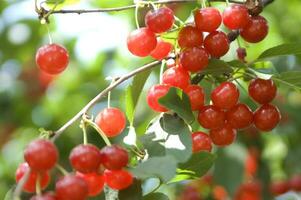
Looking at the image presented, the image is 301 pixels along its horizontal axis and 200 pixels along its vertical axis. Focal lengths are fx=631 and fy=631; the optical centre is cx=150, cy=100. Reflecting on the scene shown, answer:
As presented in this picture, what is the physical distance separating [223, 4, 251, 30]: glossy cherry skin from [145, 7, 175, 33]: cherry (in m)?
0.15

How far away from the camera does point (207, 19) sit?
1.62 meters

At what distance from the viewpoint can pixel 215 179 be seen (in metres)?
3.10

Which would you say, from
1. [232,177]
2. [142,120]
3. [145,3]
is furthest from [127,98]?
[142,120]

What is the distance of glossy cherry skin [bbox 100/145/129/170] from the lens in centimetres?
137

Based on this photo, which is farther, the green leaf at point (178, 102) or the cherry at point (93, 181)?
the green leaf at point (178, 102)

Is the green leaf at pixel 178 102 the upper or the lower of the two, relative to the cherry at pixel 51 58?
lower

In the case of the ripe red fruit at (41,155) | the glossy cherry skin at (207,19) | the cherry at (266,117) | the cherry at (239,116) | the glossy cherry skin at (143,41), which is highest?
the glossy cherry skin at (207,19)

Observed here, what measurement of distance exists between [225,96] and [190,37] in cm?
18

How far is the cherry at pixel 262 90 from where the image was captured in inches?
66.0

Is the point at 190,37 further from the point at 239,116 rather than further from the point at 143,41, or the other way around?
the point at 239,116

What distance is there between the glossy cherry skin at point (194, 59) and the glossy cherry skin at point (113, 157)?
1.13 feet

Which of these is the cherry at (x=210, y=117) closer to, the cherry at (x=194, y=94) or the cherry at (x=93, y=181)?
the cherry at (x=194, y=94)

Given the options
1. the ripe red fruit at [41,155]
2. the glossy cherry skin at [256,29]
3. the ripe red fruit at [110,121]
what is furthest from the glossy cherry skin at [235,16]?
the ripe red fruit at [41,155]

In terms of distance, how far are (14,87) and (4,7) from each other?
593 millimetres
